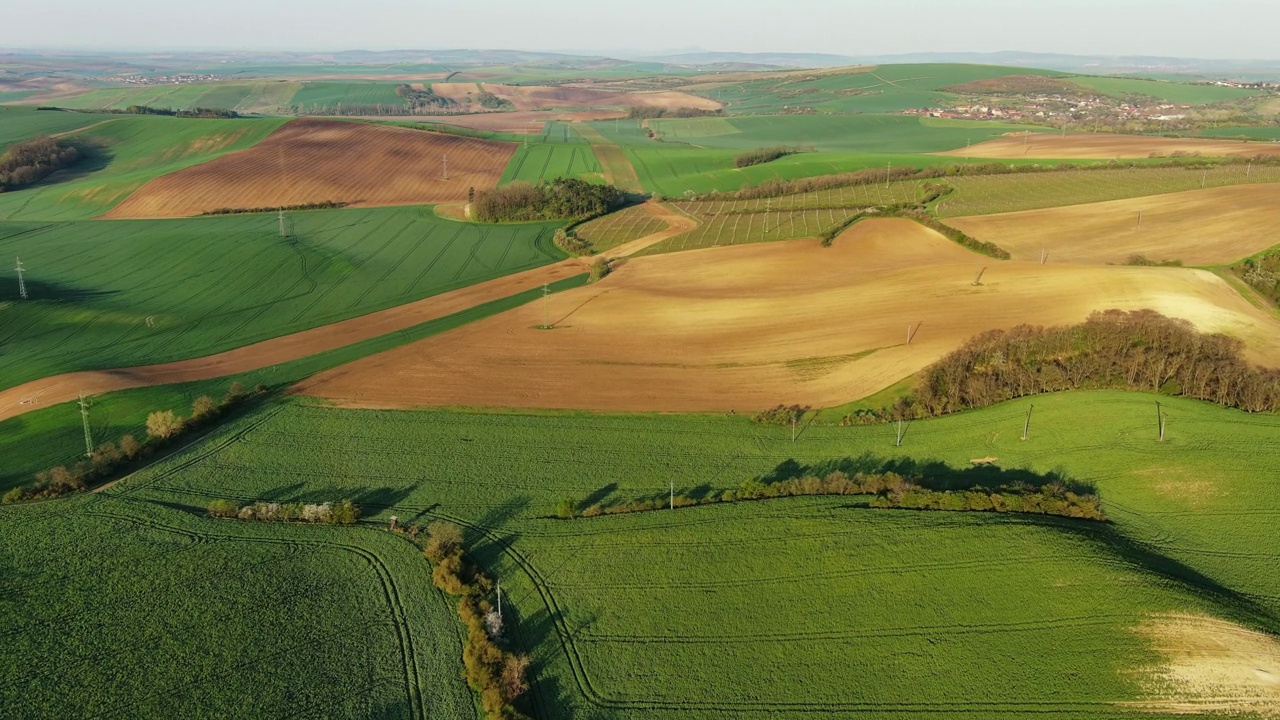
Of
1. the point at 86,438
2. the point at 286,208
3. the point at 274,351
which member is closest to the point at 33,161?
the point at 286,208

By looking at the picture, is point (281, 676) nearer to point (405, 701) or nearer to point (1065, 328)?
point (405, 701)

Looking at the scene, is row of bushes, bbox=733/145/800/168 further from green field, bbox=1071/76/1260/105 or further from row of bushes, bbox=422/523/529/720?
green field, bbox=1071/76/1260/105

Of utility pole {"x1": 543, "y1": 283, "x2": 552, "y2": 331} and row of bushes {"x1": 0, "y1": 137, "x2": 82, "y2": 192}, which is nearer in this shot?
utility pole {"x1": 543, "y1": 283, "x2": 552, "y2": 331}

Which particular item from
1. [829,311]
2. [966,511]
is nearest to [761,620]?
[966,511]

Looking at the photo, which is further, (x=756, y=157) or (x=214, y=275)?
(x=756, y=157)

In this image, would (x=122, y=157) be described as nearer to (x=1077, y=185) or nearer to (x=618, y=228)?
(x=618, y=228)

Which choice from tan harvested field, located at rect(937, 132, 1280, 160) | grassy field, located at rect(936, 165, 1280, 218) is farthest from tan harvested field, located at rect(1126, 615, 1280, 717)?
tan harvested field, located at rect(937, 132, 1280, 160)
